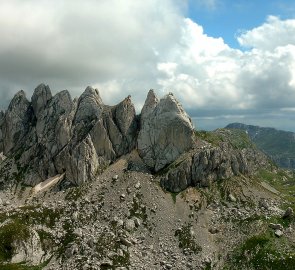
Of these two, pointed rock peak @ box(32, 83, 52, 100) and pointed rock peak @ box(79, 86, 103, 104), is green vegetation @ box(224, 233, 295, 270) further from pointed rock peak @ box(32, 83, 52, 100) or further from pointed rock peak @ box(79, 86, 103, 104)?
pointed rock peak @ box(32, 83, 52, 100)

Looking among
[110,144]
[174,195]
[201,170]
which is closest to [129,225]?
[174,195]

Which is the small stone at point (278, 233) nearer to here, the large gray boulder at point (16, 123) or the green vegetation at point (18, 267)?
the green vegetation at point (18, 267)

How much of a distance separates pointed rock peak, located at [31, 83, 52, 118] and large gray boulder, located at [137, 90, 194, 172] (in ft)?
164

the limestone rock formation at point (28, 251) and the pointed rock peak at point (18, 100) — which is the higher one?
the pointed rock peak at point (18, 100)

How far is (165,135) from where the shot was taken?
15338 centimetres

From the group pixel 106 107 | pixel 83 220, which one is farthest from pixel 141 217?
pixel 106 107

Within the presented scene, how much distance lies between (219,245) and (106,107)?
77433mm

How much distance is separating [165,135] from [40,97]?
2498 inches

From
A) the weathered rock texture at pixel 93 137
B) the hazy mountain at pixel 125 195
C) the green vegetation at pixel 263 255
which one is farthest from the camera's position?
the weathered rock texture at pixel 93 137

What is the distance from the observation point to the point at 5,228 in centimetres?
11575

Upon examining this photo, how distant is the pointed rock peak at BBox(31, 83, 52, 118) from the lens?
586 ft

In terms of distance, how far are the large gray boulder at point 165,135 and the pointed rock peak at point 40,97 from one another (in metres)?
49.9

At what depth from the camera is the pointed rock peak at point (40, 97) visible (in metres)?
179

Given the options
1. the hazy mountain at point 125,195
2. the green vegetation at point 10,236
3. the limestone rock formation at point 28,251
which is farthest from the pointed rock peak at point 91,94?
the limestone rock formation at point 28,251
